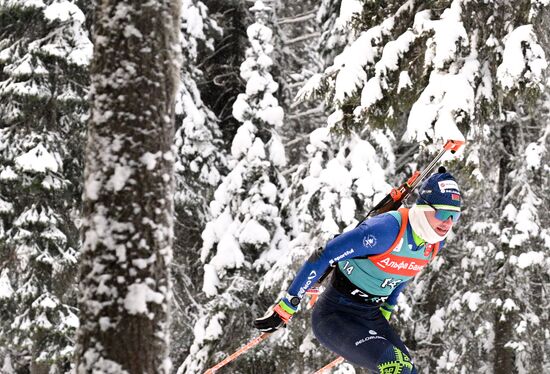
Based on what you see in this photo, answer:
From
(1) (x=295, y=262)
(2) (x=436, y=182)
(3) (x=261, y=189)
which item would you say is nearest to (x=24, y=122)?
(3) (x=261, y=189)

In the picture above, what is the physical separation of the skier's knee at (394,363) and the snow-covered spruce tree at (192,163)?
450 inches

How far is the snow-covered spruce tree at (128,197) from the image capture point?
3205 millimetres

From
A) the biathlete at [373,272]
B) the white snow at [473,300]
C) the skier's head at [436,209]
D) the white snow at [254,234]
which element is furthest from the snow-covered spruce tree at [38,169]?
the skier's head at [436,209]

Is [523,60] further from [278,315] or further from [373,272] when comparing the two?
[278,315]

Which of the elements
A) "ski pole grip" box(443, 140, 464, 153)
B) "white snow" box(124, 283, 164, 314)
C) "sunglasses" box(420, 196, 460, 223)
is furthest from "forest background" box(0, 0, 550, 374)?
"white snow" box(124, 283, 164, 314)

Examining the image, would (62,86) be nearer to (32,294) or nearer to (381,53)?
(32,294)

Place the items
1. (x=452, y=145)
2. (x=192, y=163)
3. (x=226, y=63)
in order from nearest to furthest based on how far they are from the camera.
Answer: (x=452, y=145) → (x=192, y=163) → (x=226, y=63)

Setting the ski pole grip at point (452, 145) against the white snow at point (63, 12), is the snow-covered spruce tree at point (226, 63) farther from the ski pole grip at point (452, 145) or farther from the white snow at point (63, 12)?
the ski pole grip at point (452, 145)

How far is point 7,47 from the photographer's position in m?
14.5

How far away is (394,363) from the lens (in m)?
5.16

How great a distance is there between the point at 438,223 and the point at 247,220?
29.4 ft

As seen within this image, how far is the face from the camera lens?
5.26m

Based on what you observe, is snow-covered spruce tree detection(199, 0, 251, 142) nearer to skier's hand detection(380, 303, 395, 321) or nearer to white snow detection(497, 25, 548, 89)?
white snow detection(497, 25, 548, 89)

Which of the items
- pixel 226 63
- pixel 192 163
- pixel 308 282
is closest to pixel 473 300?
pixel 192 163
